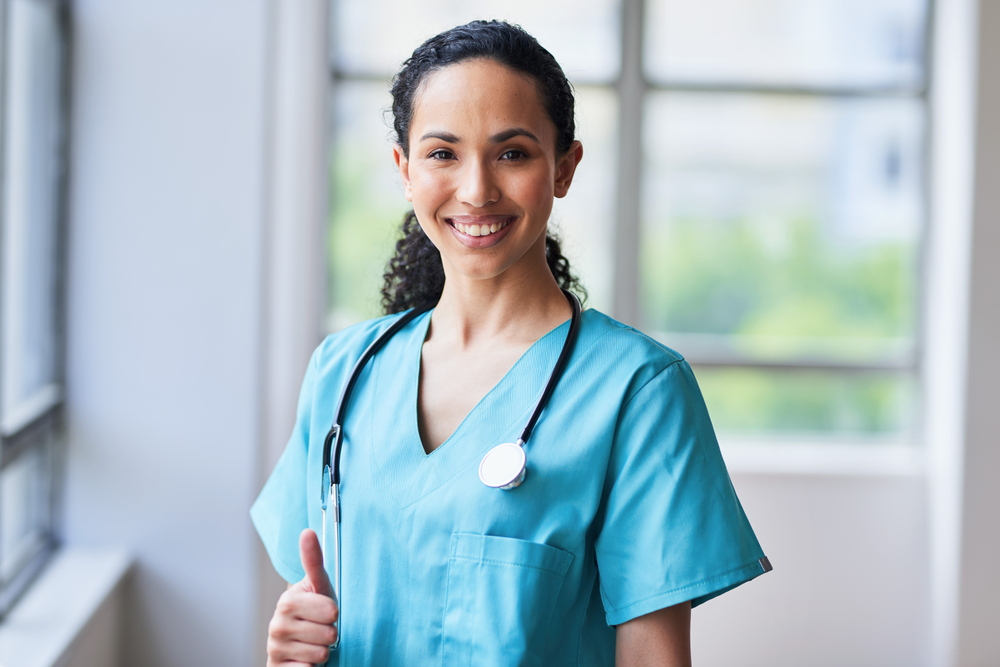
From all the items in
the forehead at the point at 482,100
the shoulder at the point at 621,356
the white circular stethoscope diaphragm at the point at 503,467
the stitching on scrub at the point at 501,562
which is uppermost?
the forehead at the point at 482,100

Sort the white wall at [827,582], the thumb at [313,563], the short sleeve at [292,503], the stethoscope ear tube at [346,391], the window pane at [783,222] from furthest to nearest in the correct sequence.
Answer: the window pane at [783,222]
the white wall at [827,582]
the short sleeve at [292,503]
the stethoscope ear tube at [346,391]
the thumb at [313,563]

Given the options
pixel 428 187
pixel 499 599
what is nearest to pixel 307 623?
pixel 499 599

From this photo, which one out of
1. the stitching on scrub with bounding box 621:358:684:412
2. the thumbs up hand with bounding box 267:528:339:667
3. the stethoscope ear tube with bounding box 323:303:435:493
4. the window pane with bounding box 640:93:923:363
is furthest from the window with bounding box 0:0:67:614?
the window pane with bounding box 640:93:923:363

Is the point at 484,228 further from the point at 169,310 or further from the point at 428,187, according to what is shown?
the point at 169,310

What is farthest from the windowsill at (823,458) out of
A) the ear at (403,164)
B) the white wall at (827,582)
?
the ear at (403,164)

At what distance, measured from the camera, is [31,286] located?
2.10 meters

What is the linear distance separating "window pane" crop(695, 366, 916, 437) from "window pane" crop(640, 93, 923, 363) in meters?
0.08

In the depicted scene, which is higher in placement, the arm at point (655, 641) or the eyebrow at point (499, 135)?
the eyebrow at point (499, 135)

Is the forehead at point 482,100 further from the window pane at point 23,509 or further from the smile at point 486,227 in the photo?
the window pane at point 23,509

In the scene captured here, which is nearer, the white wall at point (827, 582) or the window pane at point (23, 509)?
the window pane at point (23, 509)

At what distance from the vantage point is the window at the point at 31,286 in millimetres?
1966

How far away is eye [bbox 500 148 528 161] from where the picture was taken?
2.95ft

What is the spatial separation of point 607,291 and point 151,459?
147cm

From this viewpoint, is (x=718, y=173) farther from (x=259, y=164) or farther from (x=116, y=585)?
(x=116, y=585)
